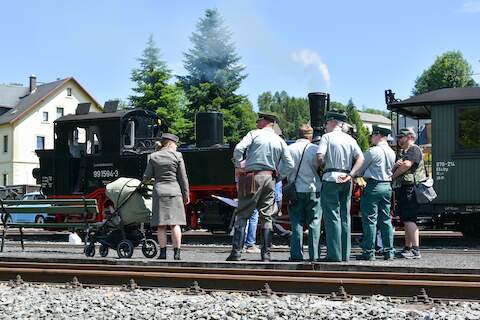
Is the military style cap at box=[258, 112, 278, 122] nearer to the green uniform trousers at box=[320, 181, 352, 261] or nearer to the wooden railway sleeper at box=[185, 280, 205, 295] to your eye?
the green uniform trousers at box=[320, 181, 352, 261]

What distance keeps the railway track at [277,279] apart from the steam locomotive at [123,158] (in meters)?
7.47

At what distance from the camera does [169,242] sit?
1512 cm

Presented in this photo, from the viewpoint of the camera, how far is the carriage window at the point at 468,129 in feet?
42.3

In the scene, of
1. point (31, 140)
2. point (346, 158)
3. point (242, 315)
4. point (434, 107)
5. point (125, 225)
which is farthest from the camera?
point (31, 140)

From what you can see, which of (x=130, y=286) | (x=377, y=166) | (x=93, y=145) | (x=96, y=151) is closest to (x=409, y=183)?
(x=377, y=166)

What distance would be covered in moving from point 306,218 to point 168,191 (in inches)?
73.8

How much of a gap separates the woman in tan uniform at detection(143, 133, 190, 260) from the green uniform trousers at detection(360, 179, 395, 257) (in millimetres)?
2429

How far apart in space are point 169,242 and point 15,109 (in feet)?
168

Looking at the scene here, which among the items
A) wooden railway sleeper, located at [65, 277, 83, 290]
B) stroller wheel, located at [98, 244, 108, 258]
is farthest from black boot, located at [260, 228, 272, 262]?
stroller wheel, located at [98, 244, 108, 258]

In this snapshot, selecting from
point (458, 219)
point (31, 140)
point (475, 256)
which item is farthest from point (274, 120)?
point (31, 140)

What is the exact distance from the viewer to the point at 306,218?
8977 millimetres

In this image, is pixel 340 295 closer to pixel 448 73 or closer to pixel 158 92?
pixel 158 92

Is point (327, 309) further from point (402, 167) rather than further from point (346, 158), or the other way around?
point (402, 167)

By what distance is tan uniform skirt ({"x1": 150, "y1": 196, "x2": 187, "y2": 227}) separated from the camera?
9.23 m
